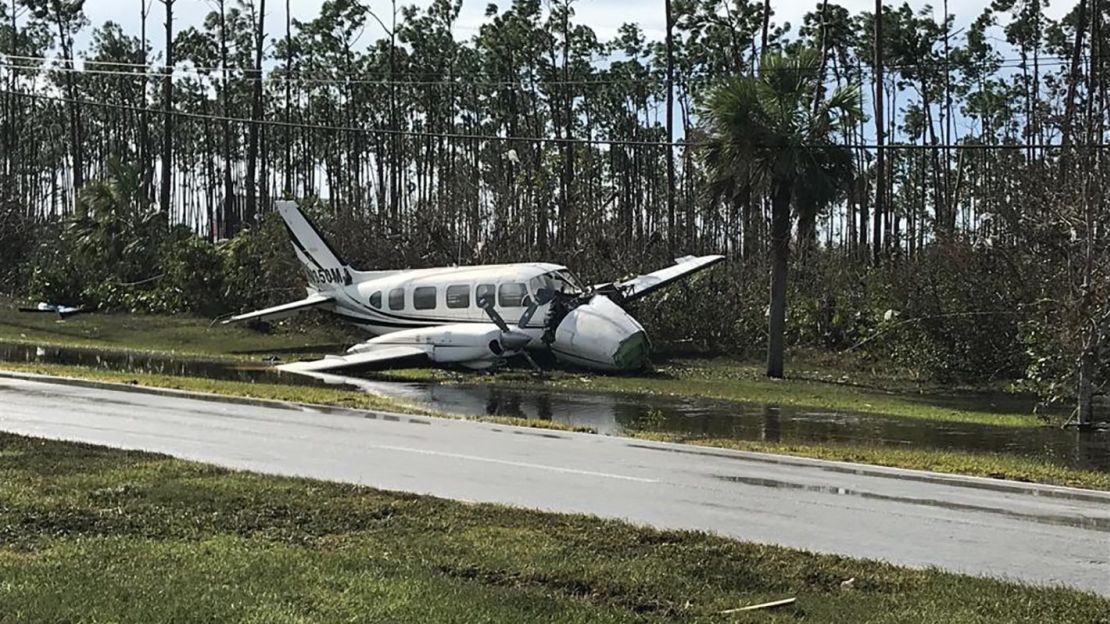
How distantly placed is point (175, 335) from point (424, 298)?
11272mm

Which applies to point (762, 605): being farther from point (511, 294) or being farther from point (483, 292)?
point (483, 292)

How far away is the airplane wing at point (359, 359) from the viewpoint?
27.5 m

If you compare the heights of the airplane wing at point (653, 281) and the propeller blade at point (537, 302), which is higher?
the airplane wing at point (653, 281)

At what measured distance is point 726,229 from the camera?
51.0 meters

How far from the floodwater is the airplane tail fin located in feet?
28.1

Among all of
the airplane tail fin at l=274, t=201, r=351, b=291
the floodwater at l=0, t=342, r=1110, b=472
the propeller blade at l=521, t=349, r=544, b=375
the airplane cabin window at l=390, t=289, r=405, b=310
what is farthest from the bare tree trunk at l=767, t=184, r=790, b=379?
the airplane tail fin at l=274, t=201, r=351, b=291

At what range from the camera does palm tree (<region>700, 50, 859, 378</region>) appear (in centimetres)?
2616

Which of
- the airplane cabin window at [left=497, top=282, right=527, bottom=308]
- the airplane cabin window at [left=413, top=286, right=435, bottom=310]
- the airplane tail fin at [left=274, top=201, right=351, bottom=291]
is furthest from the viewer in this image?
the airplane tail fin at [left=274, top=201, right=351, bottom=291]

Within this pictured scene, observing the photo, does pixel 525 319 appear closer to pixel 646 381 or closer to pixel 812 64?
pixel 646 381

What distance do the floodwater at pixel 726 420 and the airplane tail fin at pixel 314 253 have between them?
28.1ft

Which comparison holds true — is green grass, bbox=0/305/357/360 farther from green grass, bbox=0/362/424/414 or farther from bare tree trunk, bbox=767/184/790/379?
bare tree trunk, bbox=767/184/790/379

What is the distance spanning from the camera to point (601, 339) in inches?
1089

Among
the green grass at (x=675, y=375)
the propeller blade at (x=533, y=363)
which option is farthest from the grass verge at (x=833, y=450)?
the propeller blade at (x=533, y=363)

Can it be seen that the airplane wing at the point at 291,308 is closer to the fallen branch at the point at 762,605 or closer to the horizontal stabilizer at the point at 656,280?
the horizontal stabilizer at the point at 656,280
